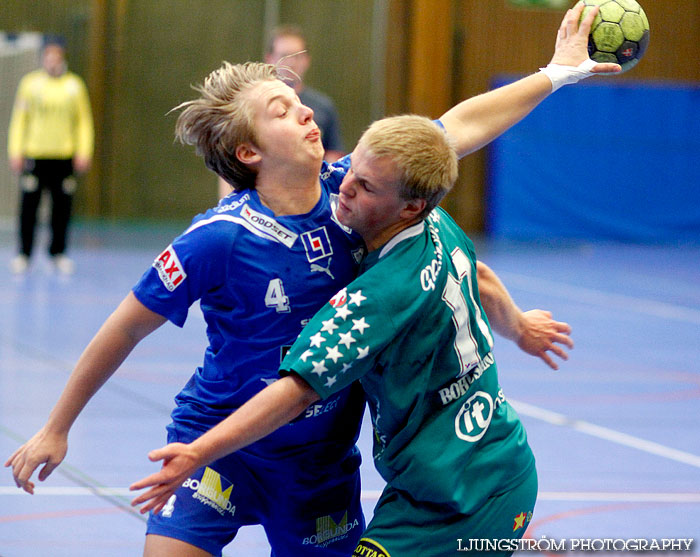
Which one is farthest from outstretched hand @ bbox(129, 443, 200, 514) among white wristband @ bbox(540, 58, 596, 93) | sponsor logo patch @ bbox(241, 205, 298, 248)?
white wristband @ bbox(540, 58, 596, 93)

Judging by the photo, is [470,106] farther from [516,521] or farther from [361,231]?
[516,521]

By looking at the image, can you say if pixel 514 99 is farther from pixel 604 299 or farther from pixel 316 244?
pixel 604 299

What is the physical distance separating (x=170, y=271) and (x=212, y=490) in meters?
0.59

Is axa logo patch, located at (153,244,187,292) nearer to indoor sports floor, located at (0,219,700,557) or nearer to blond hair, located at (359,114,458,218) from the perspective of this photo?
blond hair, located at (359,114,458,218)

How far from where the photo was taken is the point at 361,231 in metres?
2.57

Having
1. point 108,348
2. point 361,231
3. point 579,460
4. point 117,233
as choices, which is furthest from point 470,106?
point 117,233

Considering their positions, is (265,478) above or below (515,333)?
below

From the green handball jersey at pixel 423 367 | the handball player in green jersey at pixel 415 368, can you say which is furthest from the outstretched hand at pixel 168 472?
the green handball jersey at pixel 423 367

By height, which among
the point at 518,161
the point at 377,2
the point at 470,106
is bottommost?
the point at 518,161

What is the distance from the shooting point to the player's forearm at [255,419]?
87.0 inches

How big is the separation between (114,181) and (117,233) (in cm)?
194

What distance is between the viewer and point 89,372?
8.48ft

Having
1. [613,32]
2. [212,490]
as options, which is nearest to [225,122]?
[212,490]

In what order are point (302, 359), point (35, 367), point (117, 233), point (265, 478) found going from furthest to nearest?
1. point (117, 233)
2. point (35, 367)
3. point (265, 478)
4. point (302, 359)
